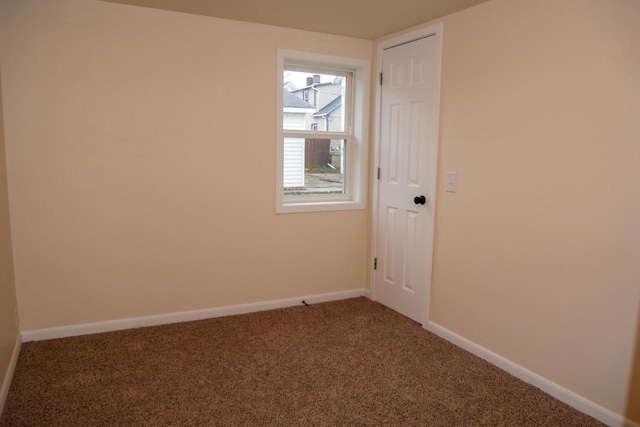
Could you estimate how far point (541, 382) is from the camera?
248cm

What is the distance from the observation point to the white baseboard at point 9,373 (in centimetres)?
223

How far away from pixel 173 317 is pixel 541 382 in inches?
99.3

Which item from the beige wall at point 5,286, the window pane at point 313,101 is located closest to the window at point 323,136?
the window pane at point 313,101

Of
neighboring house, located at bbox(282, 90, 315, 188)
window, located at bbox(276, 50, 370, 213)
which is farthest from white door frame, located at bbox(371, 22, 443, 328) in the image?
neighboring house, located at bbox(282, 90, 315, 188)

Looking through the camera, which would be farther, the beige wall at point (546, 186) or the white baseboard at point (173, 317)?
the white baseboard at point (173, 317)

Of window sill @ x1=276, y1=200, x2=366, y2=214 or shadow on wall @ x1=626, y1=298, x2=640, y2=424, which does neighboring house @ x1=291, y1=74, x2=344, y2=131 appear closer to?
window sill @ x1=276, y1=200, x2=366, y2=214

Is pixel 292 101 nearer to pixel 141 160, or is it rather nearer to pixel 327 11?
pixel 327 11

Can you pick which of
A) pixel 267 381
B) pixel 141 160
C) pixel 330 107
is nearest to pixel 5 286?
pixel 141 160

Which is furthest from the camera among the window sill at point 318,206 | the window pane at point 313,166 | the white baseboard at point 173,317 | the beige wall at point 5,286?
the window pane at point 313,166

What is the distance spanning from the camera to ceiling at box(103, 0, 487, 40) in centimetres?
281

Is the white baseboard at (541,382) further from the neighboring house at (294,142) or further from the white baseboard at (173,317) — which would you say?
the neighboring house at (294,142)

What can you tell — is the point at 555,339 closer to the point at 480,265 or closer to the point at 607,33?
the point at 480,265

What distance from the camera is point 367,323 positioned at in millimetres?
3418

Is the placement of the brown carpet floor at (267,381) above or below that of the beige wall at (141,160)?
below
